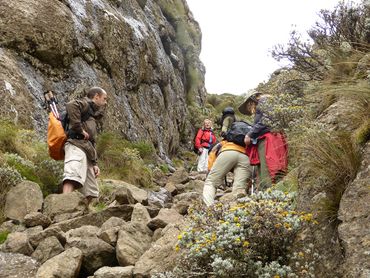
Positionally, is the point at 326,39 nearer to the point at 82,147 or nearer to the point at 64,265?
the point at 82,147

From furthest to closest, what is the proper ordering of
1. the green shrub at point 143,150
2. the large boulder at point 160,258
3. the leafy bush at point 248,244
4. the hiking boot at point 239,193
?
the green shrub at point 143,150, the hiking boot at point 239,193, the large boulder at point 160,258, the leafy bush at point 248,244

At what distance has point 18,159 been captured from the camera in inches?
351

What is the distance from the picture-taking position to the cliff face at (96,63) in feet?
42.8

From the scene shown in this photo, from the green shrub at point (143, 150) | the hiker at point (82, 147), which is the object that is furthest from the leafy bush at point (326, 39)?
the green shrub at point (143, 150)

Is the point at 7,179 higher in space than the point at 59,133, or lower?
lower

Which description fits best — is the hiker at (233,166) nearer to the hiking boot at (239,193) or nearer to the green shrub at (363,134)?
the hiking boot at (239,193)

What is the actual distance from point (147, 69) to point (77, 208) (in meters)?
15.0

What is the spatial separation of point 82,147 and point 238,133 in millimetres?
2643

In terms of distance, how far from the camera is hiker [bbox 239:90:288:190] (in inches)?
255

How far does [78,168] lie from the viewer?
8086 mm

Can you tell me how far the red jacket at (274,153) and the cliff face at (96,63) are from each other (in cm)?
659

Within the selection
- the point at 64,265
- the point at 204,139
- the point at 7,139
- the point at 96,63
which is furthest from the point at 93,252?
the point at 96,63

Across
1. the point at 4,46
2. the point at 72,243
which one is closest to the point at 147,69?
the point at 4,46

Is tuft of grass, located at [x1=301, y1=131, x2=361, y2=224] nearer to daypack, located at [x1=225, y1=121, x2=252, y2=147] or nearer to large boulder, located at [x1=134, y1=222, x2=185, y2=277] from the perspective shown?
large boulder, located at [x1=134, y1=222, x2=185, y2=277]
